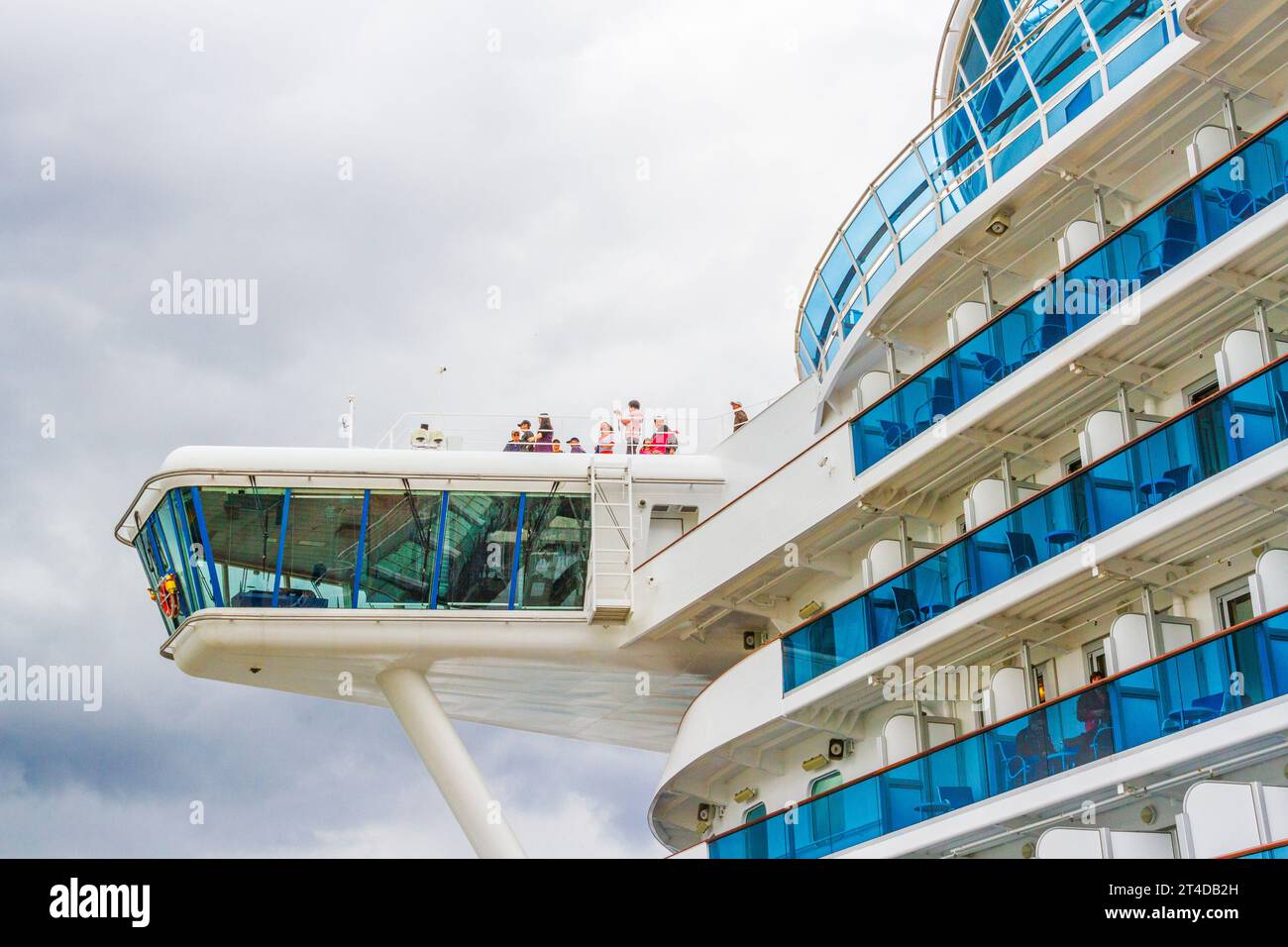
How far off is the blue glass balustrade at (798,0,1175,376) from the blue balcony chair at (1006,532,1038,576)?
13.8 feet

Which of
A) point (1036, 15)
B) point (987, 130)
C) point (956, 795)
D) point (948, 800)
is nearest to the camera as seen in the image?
point (956, 795)

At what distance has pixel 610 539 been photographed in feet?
86.2

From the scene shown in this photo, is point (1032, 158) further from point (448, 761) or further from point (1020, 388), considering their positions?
point (448, 761)

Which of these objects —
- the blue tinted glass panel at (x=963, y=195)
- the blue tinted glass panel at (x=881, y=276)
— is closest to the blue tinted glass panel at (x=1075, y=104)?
the blue tinted glass panel at (x=963, y=195)

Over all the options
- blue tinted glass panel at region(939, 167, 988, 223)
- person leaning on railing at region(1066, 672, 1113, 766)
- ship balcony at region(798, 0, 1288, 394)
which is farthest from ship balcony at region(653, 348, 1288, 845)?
blue tinted glass panel at region(939, 167, 988, 223)

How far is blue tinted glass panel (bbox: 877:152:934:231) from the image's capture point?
20.8 metres

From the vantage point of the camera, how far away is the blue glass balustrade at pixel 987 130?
58.9 feet

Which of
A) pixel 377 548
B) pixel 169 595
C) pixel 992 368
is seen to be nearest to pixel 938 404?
pixel 992 368

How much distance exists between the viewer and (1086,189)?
18.8m

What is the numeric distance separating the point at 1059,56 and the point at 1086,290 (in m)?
3.39

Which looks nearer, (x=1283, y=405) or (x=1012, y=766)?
(x=1283, y=405)

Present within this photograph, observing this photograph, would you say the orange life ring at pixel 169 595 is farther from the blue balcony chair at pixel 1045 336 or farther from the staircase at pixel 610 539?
the blue balcony chair at pixel 1045 336
